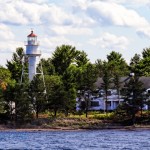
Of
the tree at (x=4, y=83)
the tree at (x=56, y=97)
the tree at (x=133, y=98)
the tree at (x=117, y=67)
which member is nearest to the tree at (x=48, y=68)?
the tree at (x=4, y=83)

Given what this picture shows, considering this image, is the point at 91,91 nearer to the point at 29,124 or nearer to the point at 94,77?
the point at 94,77

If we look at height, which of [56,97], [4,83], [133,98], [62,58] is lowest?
[133,98]

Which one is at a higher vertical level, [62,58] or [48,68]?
[62,58]

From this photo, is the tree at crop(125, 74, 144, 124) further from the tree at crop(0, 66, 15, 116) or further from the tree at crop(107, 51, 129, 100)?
the tree at crop(0, 66, 15, 116)

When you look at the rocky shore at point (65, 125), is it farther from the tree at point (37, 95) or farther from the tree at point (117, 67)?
the tree at point (117, 67)

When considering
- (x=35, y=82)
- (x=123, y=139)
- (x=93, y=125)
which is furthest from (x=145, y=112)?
(x=123, y=139)

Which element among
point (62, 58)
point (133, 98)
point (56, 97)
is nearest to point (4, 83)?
point (56, 97)

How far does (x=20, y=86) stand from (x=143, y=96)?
21.6 meters

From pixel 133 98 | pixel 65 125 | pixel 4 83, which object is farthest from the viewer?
pixel 4 83

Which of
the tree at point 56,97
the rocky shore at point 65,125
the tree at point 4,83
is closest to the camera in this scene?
the rocky shore at point 65,125

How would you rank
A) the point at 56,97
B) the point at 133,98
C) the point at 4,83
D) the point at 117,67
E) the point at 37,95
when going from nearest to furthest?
the point at 133,98
the point at 56,97
the point at 37,95
the point at 4,83
the point at 117,67

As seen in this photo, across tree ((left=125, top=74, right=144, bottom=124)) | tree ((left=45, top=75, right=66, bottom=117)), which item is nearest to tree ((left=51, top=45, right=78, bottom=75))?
tree ((left=45, top=75, right=66, bottom=117))

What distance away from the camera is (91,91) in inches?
4764

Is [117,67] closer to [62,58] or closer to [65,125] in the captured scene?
[62,58]
